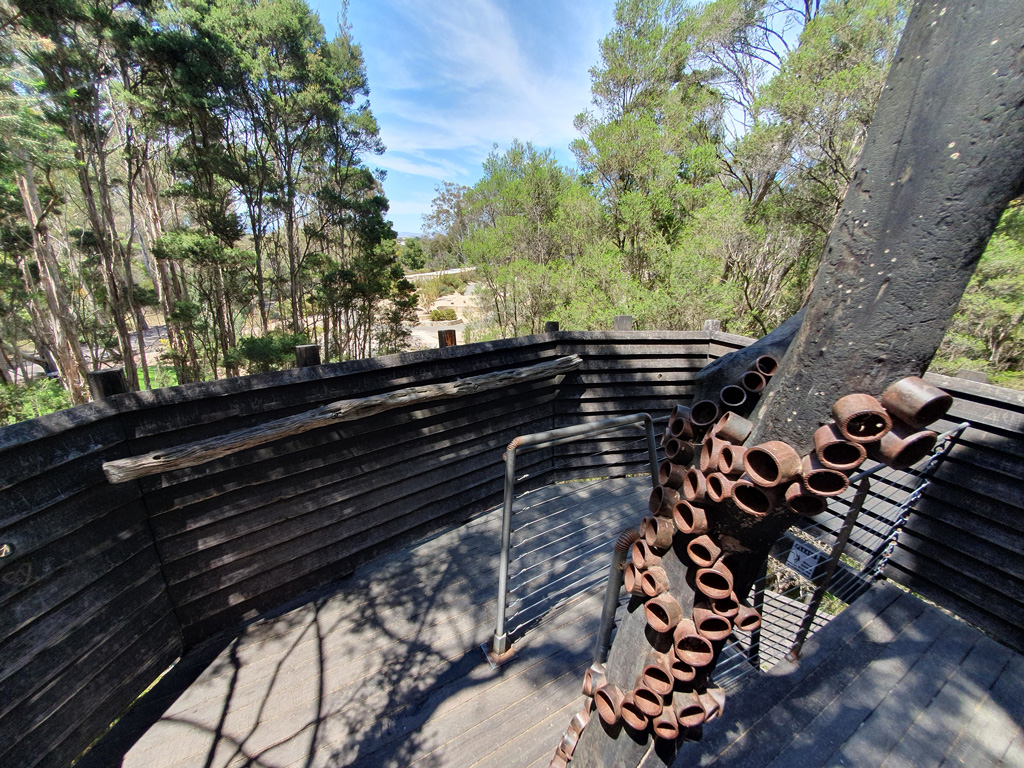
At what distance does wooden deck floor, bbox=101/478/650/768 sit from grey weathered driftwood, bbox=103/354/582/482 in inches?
41.6

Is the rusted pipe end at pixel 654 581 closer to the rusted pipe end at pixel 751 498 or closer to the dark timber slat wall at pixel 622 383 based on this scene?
the rusted pipe end at pixel 751 498

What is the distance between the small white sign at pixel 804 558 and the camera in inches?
108

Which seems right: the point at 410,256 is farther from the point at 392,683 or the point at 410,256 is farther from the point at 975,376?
the point at 975,376

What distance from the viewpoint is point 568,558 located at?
255cm

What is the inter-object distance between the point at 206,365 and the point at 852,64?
17.4 m

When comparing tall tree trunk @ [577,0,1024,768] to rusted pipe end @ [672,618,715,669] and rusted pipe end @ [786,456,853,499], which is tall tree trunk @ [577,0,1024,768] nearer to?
rusted pipe end @ [786,456,853,499]

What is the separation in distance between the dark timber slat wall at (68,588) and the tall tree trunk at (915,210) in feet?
7.45

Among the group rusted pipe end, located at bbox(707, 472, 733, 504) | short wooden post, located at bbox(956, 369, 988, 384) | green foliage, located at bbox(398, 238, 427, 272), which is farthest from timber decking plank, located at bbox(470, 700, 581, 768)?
green foliage, located at bbox(398, 238, 427, 272)

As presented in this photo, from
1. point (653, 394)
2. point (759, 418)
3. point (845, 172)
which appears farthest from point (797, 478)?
point (845, 172)

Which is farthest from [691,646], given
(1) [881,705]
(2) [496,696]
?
(1) [881,705]

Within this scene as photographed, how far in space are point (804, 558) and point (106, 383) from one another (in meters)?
4.41

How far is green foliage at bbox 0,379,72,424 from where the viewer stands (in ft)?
28.9

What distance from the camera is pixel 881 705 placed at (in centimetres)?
157

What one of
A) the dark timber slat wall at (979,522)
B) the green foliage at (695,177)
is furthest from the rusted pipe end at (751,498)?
the green foliage at (695,177)
